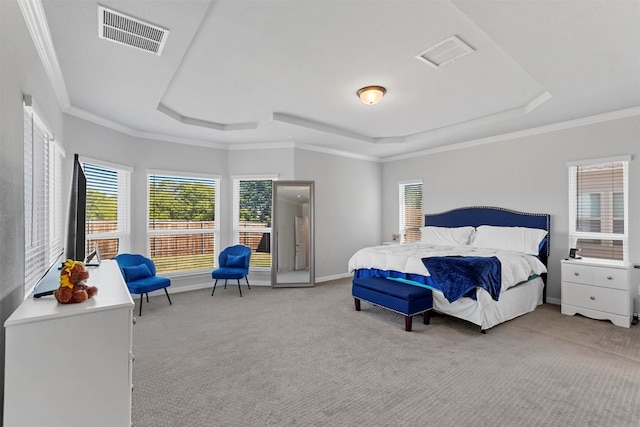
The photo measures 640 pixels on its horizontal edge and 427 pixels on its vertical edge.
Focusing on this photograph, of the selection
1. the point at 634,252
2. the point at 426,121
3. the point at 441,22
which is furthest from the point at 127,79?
the point at 634,252

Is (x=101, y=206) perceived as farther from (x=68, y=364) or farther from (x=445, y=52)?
(x=445, y=52)

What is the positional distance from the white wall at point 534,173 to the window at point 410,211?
0.22 metres

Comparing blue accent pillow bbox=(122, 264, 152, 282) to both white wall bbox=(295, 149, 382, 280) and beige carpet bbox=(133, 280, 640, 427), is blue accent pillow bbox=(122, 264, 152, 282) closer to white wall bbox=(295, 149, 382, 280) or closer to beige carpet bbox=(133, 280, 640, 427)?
beige carpet bbox=(133, 280, 640, 427)

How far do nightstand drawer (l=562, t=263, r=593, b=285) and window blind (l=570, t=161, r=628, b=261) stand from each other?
0.54m

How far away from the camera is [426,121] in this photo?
4.75 metres

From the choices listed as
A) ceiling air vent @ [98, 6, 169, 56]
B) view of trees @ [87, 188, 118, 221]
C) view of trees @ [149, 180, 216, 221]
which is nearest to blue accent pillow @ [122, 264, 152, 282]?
view of trees @ [87, 188, 118, 221]

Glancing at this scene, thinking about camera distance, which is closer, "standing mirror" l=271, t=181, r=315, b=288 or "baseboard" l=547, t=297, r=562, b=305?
"baseboard" l=547, t=297, r=562, b=305

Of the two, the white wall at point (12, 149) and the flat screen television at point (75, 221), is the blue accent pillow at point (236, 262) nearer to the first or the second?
the flat screen television at point (75, 221)

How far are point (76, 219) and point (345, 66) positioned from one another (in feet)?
8.63

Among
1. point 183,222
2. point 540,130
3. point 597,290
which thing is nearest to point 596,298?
point 597,290

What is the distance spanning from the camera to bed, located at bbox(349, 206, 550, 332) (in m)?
3.55

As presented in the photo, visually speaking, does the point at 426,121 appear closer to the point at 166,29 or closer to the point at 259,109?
the point at 259,109

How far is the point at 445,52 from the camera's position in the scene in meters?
2.68

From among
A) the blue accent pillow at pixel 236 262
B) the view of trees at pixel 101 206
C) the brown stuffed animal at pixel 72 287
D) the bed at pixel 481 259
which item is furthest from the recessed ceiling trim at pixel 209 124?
the brown stuffed animal at pixel 72 287
